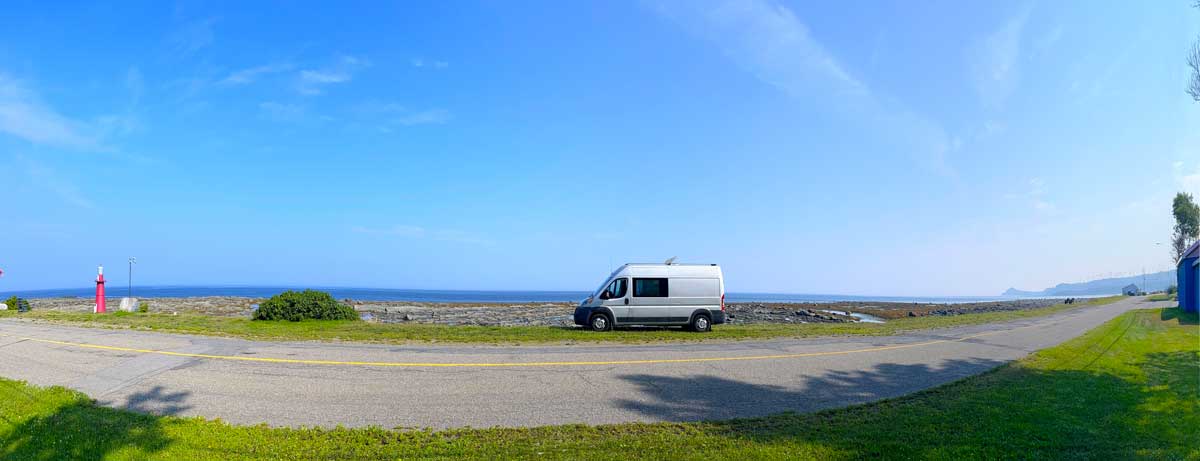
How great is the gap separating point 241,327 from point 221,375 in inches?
362

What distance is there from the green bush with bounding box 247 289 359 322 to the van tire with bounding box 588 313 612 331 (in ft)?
32.3

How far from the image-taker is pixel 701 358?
13336mm

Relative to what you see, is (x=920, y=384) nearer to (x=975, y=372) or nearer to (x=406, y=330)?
(x=975, y=372)

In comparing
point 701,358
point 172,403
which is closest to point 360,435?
point 172,403

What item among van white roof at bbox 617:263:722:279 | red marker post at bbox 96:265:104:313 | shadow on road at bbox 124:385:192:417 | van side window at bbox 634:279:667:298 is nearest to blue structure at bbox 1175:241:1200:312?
van white roof at bbox 617:263:722:279

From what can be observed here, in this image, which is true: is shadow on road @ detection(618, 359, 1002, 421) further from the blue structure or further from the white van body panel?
the blue structure

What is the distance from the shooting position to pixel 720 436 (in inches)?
266

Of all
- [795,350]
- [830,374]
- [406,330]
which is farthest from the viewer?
[406,330]

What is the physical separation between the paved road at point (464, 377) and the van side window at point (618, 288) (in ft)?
16.6

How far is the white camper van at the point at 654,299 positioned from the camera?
2041 cm

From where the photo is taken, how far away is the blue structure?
31.2 metres

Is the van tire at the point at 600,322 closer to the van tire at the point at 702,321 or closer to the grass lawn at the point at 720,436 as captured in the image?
the van tire at the point at 702,321

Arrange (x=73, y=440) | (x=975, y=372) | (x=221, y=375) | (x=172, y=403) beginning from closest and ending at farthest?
1. (x=73, y=440)
2. (x=172, y=403)
3. (x=221, y=375)
4. (x=975, y=372)

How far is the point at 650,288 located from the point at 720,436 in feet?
45.6
